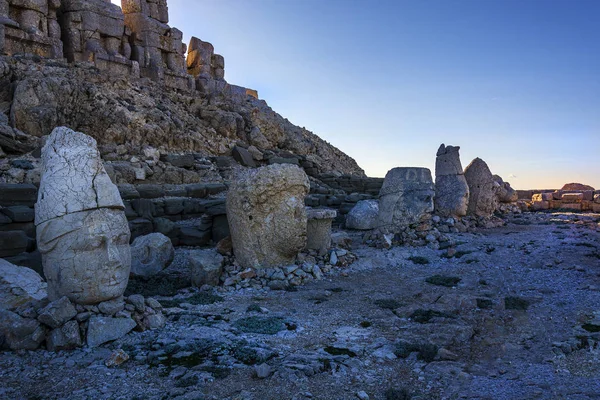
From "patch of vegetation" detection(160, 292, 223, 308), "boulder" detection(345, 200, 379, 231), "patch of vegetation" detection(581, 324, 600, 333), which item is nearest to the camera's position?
"patch of vegetation" detection(581, 324, 600, 333)

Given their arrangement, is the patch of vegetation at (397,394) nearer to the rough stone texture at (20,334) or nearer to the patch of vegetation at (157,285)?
the rough stone texture at (20,334)

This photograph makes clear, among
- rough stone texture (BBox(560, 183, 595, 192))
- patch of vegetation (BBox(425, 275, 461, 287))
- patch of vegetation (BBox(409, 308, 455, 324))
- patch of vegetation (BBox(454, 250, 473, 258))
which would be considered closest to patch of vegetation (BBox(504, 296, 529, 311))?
patch of vegetation (BBox(409, 308, 455, 324))

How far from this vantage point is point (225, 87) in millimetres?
28953

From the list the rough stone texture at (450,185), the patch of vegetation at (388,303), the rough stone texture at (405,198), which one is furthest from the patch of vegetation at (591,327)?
the rough stone texture at (450,185)

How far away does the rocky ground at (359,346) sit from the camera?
383 centimetres

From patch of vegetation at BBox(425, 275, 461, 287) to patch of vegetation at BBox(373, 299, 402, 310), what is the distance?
4.44 feet

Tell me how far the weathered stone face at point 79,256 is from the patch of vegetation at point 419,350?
10.9 ft

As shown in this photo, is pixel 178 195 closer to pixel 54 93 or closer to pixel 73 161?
pixel 54 93

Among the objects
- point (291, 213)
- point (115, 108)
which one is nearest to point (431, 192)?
point (291, 213)

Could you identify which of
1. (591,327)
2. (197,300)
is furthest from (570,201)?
(197,300)

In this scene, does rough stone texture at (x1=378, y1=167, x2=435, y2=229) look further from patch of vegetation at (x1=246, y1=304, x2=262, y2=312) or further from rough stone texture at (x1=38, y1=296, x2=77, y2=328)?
rough stone texture at (x1=38, y1=296, x2=77, y2=328)

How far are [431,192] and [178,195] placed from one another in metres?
7.71

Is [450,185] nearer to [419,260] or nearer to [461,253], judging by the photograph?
Result: [461,253]

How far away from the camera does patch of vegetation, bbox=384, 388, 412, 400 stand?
3.67 meters
